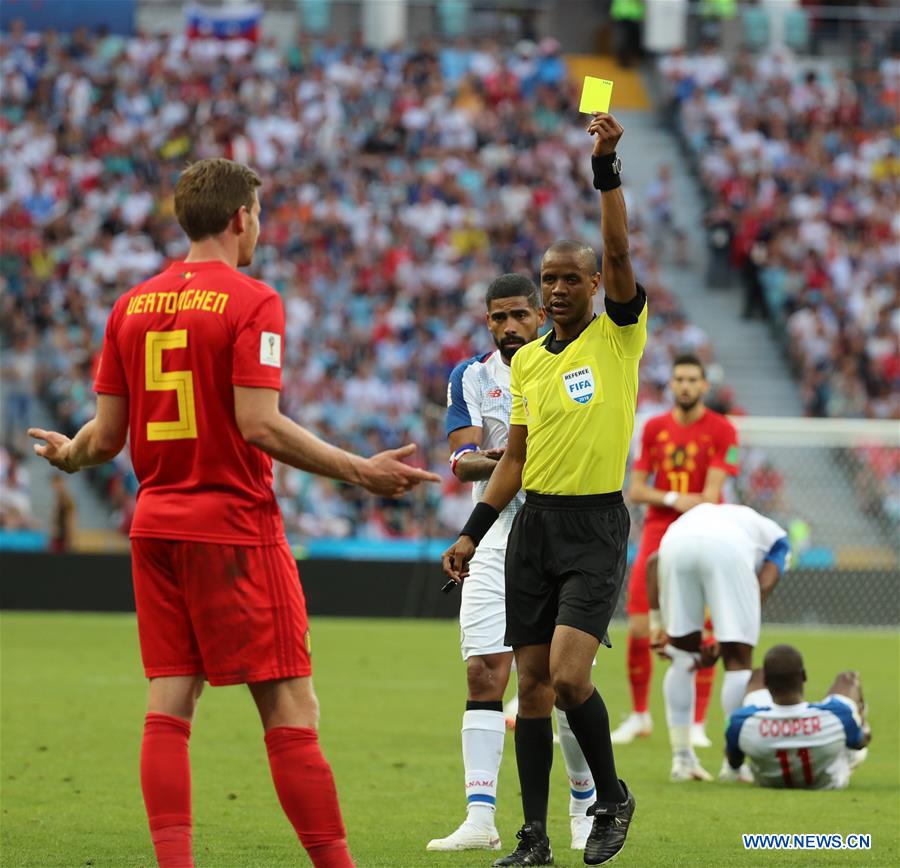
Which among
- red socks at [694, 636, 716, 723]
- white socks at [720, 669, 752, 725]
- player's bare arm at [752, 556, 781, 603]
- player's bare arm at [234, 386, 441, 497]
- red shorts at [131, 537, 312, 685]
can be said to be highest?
player's bare arm at [234, 386, 441, 497]

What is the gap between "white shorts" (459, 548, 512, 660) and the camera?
25.7 ft

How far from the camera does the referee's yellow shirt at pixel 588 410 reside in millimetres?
6832

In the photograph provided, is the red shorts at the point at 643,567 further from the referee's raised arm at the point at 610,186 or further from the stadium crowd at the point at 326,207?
the stadium crowd at the point at 326,207

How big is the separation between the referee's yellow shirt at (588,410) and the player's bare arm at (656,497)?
4628 mm

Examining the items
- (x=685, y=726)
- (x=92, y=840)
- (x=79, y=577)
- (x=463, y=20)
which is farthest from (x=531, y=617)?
(x=463, y=20)

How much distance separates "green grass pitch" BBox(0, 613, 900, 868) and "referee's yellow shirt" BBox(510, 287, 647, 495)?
1.56m

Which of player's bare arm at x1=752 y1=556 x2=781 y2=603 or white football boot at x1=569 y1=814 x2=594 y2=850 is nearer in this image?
white football boot at x1=569 y1=814 x2=594 y2=850

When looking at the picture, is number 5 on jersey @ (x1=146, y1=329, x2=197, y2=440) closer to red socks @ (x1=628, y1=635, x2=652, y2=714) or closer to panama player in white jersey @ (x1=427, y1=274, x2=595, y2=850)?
panama player in white jersey @ (x1=427, y1=274, x2=595, y2=850)

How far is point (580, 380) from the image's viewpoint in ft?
22.5

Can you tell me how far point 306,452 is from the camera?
213 inches

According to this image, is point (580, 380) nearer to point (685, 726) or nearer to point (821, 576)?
point (685, 726)

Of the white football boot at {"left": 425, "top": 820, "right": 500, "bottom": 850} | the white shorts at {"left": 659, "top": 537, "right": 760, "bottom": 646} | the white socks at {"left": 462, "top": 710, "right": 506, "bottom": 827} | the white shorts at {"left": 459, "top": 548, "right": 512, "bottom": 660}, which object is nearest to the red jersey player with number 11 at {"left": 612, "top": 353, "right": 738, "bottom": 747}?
the white shorts at {"left": 659, "top": 537, "right": 760, "bottom": 646}

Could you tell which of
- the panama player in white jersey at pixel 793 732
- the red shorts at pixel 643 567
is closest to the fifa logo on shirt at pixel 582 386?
the panama player in white jersey at pixel 793 732

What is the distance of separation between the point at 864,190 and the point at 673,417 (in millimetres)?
22655
